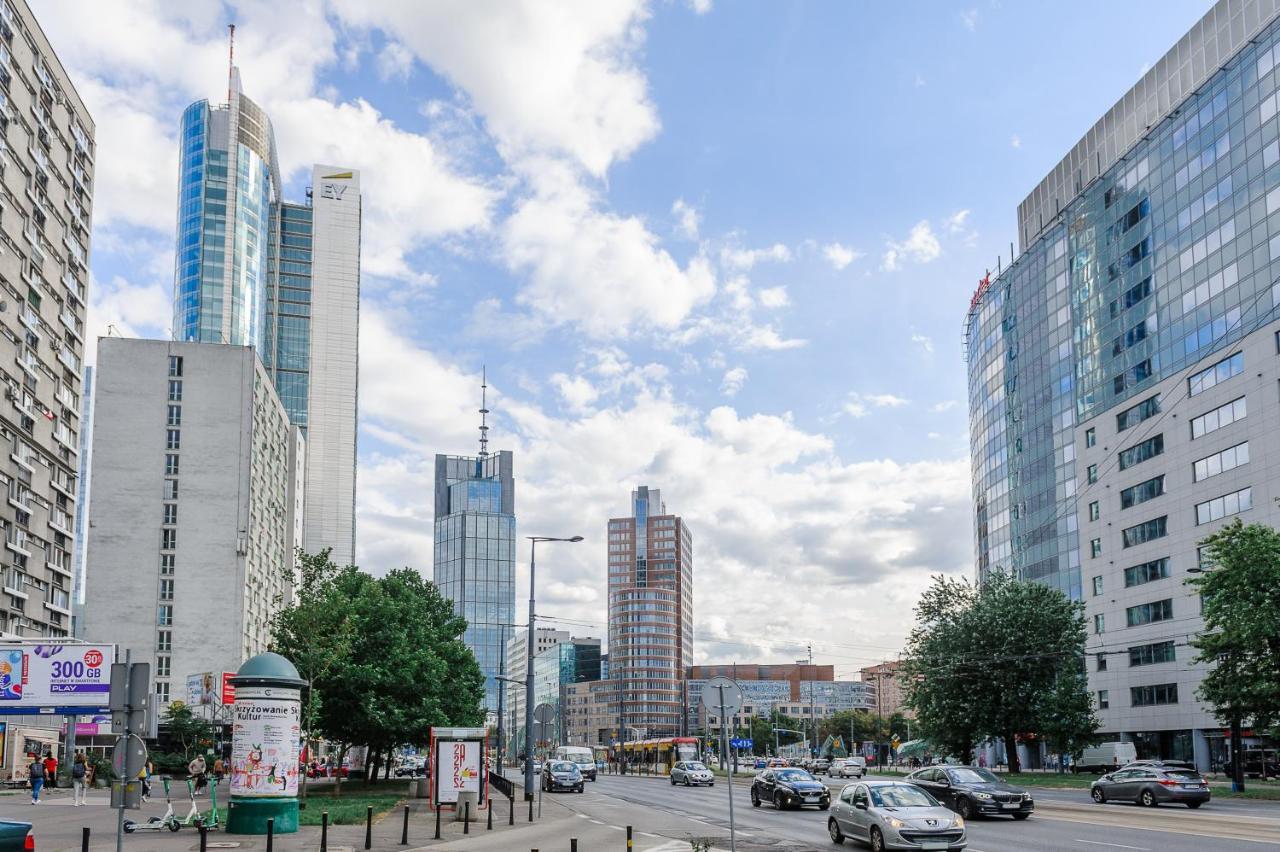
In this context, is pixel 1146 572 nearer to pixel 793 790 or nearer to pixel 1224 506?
pixel 1224 506

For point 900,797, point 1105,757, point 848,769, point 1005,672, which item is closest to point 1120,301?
point 1105,757

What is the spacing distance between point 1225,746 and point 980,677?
832 inches

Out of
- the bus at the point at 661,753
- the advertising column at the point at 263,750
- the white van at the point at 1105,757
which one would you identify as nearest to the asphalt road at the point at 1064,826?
A: the advertising column at the point at 263,750

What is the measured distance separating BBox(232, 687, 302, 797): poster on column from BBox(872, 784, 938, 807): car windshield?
12560 mm

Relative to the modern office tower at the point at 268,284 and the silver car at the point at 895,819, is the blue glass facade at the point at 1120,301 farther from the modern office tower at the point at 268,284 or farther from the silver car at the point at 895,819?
the modern office tower at the point at 268,284

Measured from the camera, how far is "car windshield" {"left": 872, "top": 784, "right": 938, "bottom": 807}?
2223 cm

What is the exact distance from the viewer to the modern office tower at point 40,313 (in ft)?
206

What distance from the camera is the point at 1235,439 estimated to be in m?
66.9

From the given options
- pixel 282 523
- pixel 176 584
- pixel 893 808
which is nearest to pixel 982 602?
pixel 893 808

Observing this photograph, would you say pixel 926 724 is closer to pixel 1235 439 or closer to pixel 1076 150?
pixel 1235 439

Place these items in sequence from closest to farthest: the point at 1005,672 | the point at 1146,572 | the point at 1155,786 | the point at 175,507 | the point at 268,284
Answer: the point at 1155,786
the point at 1005,672
the point at 1146,572
the point at 175,507
the point at 268,284

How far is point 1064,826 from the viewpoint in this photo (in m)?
27.4

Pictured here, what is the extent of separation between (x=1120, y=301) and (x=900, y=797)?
69.9m

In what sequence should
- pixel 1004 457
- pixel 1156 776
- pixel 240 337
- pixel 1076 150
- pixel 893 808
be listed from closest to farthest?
pixel 893 808 → pixel 1156 776 → pixel 1076 150 → pixel 1004 457 → pixel 240 337
